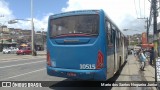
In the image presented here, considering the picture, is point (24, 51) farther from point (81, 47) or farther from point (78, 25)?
point (81, 47)

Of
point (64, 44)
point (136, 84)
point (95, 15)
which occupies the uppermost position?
point (95, 15)

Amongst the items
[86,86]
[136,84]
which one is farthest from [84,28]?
[136,84]

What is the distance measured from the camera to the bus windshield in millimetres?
10945

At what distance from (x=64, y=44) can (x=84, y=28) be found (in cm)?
99

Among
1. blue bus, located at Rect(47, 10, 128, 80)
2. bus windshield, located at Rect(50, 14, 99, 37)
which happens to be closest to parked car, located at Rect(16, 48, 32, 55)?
bus windshield, located at Rect(50, 14, 99, 37)

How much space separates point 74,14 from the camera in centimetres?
1138

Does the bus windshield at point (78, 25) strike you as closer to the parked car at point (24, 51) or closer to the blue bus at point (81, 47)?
the blue bus at point (81, 47)

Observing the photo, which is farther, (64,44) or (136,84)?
(136,84)

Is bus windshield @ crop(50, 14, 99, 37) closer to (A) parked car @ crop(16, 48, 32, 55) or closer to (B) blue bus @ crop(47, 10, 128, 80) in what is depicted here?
(B) blue bus @ crop(47, 10, 128, 80)

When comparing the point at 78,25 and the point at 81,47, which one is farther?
the point at 78,25

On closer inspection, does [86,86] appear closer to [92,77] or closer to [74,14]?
[92,77]

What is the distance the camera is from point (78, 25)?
11.1 meters

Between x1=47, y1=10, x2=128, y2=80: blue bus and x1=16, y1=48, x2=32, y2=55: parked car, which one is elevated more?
x1=47, y1=10, x2=128, y2=80: blue bus

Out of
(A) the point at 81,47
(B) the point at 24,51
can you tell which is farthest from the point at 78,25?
(B) the point at 24,51
